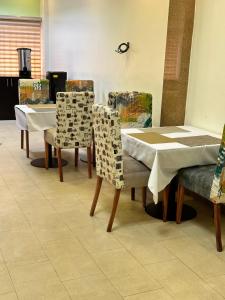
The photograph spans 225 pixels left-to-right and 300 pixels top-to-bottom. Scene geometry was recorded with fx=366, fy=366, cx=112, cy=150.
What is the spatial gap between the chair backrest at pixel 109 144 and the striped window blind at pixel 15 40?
17.3 ft

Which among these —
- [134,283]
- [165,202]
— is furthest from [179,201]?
[134,283]

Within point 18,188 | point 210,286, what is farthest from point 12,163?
point 210,286

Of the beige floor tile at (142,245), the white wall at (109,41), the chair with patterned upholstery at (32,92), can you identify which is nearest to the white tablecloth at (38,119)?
the chair with patterned upholstery at (32,92)

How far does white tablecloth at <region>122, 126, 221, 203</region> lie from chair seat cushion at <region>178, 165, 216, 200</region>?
5 cm

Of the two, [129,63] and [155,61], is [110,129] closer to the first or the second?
[155,61]

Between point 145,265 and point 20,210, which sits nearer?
point 145,265

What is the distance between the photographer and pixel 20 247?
2.52 meters

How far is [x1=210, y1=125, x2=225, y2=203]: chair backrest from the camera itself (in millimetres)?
2326

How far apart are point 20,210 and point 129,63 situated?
7.72 ft

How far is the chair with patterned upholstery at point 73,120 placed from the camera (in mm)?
3686

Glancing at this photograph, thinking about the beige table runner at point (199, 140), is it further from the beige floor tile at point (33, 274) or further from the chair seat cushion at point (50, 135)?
the chair seat cushion at point (50, 135)

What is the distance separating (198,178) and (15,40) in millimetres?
5907

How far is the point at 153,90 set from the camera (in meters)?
4.11

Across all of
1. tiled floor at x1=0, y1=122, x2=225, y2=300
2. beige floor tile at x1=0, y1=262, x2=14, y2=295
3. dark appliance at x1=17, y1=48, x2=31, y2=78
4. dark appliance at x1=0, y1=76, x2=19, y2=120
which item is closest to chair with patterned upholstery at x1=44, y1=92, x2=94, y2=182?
tiled floor at x1=0, y1=122, x2=225, y2=300
